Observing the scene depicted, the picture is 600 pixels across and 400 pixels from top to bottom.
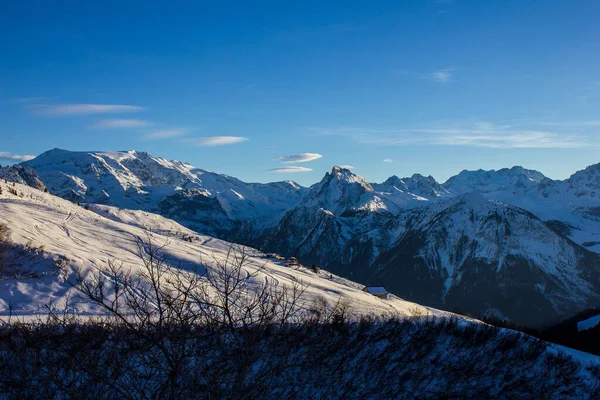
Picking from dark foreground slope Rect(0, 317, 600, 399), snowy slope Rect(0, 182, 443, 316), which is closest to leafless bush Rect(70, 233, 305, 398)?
dark foreground slope Rect(0, 317, 600, 399)

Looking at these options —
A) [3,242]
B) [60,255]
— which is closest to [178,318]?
[60,255]

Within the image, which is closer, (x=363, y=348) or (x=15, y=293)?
(x=363, y=348)

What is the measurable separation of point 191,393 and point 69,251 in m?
30.0

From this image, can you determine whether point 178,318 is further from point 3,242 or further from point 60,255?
point 3,242

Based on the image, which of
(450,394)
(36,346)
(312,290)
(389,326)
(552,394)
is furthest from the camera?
(312,290)

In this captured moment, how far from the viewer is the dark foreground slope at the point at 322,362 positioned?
14.2 meters

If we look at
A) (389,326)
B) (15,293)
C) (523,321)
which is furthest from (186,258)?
(523,321)

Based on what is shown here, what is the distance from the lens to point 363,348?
23.7m

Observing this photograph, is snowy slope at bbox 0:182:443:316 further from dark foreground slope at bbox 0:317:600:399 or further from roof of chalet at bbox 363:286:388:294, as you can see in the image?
roof of chalet at bbox 363:286:388:294

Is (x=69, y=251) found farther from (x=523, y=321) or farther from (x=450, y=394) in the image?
(x=523, y=321)

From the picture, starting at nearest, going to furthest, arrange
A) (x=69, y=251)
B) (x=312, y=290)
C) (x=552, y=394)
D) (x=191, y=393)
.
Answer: (x=191, y=393) → (x=552, y=394) → (x=69, y=251) → (x=312, y=290)

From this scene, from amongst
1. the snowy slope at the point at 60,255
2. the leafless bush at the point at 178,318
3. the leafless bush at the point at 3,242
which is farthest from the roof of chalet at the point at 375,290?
the leafless bush at the point at 3,242

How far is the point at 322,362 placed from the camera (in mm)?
20422

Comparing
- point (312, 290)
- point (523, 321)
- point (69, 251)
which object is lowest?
point (523, 321)
